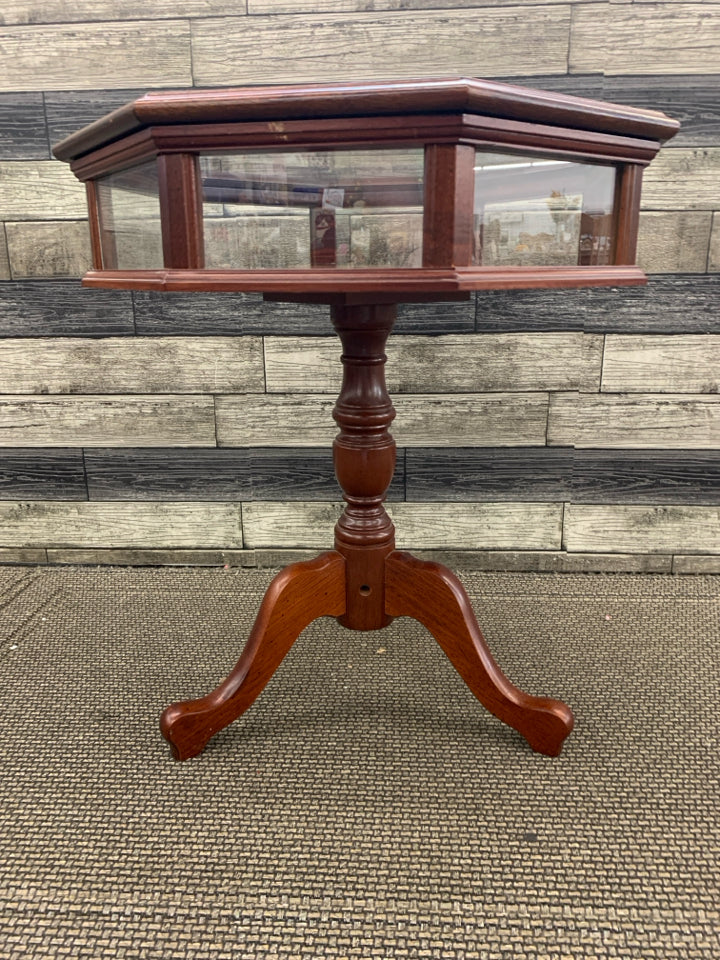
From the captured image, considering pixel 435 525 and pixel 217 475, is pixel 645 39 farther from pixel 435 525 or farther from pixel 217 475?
pixel 217 475

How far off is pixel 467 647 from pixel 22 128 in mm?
1450

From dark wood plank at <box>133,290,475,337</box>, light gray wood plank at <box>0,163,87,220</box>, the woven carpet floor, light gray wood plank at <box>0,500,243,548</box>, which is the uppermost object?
light gray wood plank at <box>0,163,87,220</box>

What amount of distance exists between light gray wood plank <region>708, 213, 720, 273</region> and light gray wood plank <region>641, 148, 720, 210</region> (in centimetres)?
3

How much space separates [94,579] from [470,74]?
141cm

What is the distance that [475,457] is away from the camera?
1.65m

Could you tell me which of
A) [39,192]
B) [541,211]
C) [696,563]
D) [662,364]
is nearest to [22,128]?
[39,192]

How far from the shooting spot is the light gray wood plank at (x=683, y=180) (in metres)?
1.49

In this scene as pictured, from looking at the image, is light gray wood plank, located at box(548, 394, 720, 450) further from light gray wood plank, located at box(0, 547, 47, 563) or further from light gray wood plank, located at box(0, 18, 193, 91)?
light gray wood plank, located at box(0, 547, 47, 563)

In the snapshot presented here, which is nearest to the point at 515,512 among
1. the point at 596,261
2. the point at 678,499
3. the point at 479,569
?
the point at 479,569

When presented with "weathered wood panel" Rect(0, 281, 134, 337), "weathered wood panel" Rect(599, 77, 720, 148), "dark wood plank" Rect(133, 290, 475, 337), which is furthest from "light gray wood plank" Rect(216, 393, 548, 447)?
"weathered wood panel" Rect(599, 77, 720, 148)

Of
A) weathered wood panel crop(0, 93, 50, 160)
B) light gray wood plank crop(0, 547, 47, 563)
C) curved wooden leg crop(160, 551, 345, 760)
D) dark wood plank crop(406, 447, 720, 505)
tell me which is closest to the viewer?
curved wooden leg crop(160, 551, 345, 760)

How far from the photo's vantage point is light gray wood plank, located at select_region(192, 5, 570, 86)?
144 cm

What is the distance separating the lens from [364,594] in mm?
1155

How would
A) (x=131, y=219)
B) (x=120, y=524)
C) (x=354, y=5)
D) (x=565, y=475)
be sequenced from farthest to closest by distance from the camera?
1. (x=120, y=524)
2. (x=565, y=475)
3. (x=354, y=5)
4. (x=131, y=219)
